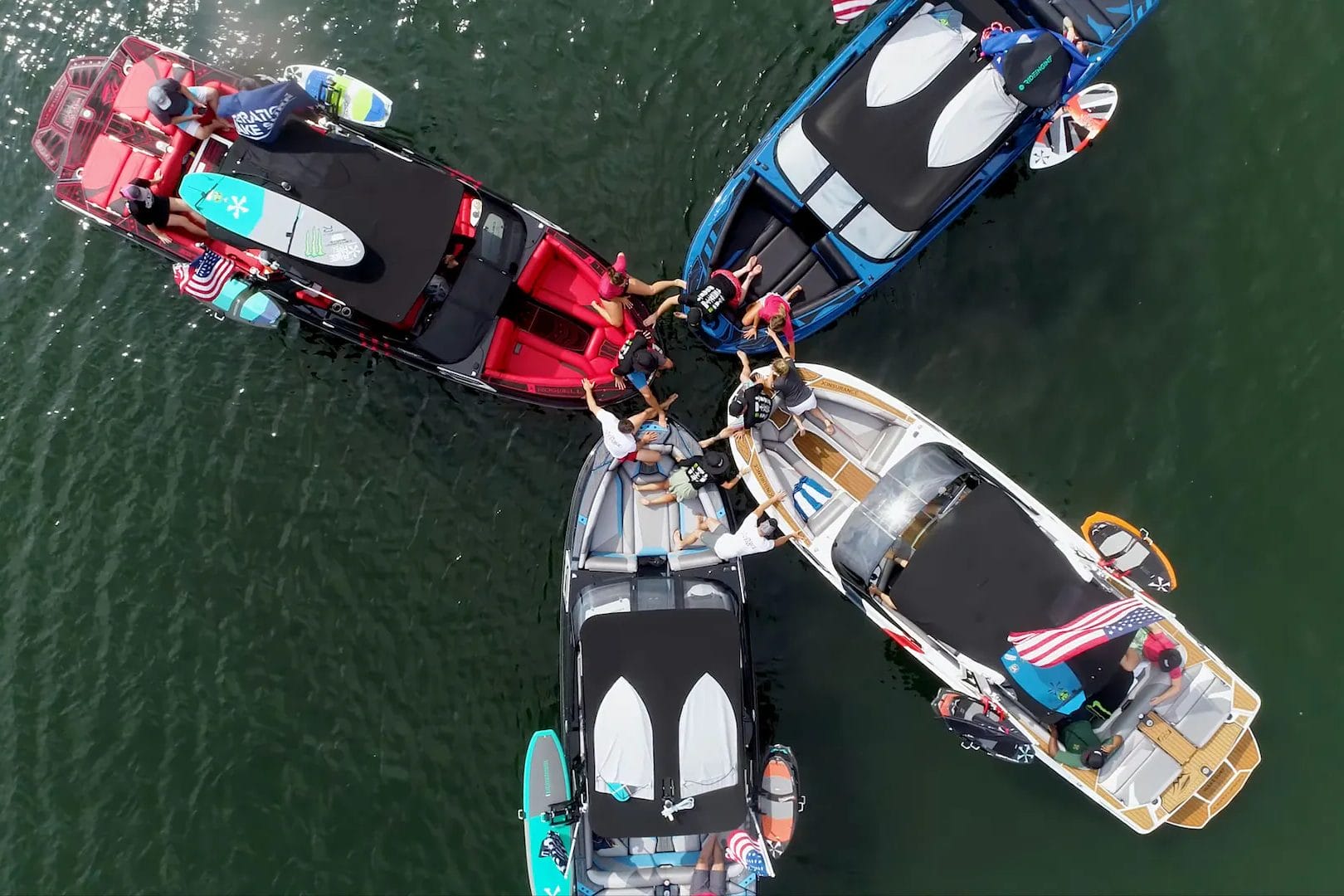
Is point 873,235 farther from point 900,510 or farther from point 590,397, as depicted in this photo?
point 590,397

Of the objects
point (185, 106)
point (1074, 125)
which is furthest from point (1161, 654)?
point (185, 106)

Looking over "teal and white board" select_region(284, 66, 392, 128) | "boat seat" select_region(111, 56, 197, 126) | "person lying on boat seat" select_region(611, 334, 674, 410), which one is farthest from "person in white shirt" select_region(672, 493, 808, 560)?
"boat seat" select_region(111, 56, 197, 126)

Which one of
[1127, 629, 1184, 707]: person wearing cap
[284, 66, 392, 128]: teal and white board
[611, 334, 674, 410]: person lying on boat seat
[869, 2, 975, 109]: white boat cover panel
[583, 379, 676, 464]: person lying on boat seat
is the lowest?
[1127, 629, 1184, 707]: person wearing cap

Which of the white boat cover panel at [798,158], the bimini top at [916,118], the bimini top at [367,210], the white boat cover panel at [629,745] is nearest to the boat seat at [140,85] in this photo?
the bimini top at [367,210]

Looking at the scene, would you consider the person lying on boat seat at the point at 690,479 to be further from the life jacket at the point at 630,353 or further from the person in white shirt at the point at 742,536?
the life jacket at the point at 630,353

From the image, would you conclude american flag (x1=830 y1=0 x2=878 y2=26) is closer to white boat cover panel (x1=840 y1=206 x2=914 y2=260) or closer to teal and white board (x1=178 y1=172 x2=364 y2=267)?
white boat cover panel (x1=840 y1=206 x2=914 y2=260)

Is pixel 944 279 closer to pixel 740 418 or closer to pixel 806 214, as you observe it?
pixel 806 214
